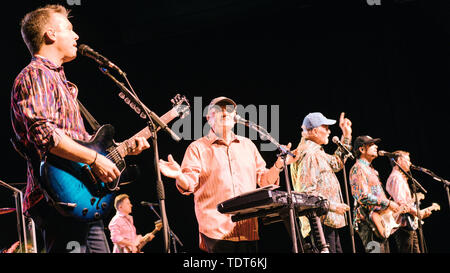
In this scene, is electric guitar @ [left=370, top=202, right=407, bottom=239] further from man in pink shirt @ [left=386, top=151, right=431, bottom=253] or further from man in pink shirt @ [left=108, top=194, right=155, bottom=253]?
man in pink shirt @ [left=108, top=194, right=155, bottom=253]

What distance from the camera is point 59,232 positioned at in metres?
2.28

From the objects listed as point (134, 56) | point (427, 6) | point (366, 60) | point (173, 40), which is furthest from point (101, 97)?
point (427, 6)

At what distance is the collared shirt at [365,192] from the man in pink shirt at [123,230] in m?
3.20

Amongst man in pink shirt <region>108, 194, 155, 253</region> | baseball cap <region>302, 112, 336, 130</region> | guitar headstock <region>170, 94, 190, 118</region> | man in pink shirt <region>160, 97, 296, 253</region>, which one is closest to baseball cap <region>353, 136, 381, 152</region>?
baseball cap <region>302, 112, 336, 130</region>

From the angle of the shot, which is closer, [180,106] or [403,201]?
[180,106]

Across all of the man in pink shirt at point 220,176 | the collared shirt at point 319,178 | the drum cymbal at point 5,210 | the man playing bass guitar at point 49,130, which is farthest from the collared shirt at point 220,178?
the drum cymbal at point 5,210

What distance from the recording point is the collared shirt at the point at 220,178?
11.4 ft

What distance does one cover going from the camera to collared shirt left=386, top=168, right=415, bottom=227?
629 centimetres

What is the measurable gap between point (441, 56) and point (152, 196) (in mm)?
5502

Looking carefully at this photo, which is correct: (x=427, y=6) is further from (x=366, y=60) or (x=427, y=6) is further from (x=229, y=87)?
(x=229, y=87)

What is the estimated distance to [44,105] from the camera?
2357 mm

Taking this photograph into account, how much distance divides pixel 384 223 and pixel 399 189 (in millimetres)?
916

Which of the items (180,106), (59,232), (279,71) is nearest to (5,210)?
(180,106)

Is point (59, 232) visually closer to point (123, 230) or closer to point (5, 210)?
point (5, 210)
